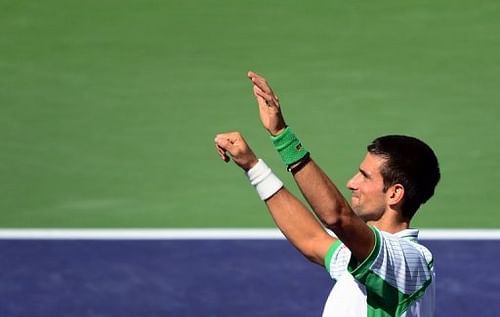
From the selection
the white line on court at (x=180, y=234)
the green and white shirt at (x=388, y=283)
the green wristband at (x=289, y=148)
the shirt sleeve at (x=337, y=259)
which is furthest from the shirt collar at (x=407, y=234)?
the white line on court at (x=180, y=234)

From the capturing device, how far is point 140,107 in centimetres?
1405

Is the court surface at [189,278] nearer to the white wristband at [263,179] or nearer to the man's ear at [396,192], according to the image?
the white wristband at [263,179]

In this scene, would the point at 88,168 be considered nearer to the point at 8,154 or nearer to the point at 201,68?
the point at 8,154

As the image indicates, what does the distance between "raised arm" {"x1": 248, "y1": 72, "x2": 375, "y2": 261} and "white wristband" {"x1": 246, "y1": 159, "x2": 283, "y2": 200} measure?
0.38 m

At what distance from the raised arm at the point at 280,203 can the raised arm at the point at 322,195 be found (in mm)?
313

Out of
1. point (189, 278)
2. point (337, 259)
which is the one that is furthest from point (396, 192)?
point (189, 278)

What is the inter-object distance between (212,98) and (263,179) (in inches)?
282

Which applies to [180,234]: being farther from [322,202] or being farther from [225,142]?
[322,202]

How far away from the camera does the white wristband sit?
22.9 ft

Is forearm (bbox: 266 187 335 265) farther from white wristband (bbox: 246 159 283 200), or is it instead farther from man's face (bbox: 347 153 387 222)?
man's face (bbox: 347 153 387 222)

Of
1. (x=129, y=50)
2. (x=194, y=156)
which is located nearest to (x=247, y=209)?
(x=194, y=156)

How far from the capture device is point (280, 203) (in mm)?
7211

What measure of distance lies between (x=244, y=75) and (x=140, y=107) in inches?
44.6

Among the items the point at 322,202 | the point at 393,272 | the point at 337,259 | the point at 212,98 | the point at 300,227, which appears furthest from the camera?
the point at 212,98
